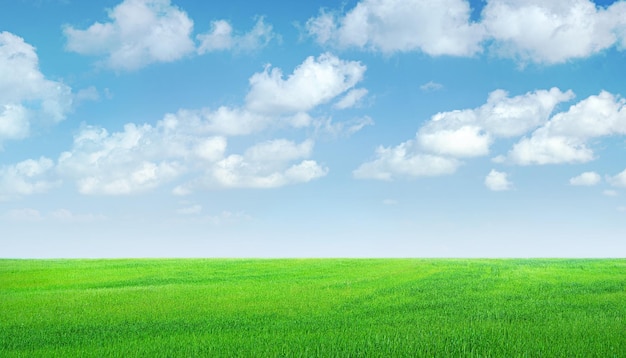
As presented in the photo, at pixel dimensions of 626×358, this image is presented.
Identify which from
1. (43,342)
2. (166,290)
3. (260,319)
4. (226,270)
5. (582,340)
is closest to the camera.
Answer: (582,340)

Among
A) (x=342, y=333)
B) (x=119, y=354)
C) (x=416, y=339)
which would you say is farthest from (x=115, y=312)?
(x=416, y=339)

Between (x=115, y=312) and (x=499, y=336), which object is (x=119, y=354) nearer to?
(x=115, y=312)

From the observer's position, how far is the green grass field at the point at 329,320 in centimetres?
1078

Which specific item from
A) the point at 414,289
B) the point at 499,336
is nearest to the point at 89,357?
the point at 499,336

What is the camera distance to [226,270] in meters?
36.4

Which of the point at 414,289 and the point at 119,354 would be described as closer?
the point at 119,354

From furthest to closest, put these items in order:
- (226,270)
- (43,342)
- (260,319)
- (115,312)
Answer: (226,270), (115,312), (260,319), (43,342)

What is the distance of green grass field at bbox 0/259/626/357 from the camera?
10.8 m

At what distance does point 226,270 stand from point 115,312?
1990 cm

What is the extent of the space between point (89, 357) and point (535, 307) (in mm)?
12890

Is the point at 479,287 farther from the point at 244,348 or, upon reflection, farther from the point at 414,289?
the point at 244,348

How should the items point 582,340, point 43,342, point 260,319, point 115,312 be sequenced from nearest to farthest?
point 582,340
point 43,342
point 260,319
point 115,312

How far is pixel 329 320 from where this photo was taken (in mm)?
14484

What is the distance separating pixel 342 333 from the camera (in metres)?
12.2
